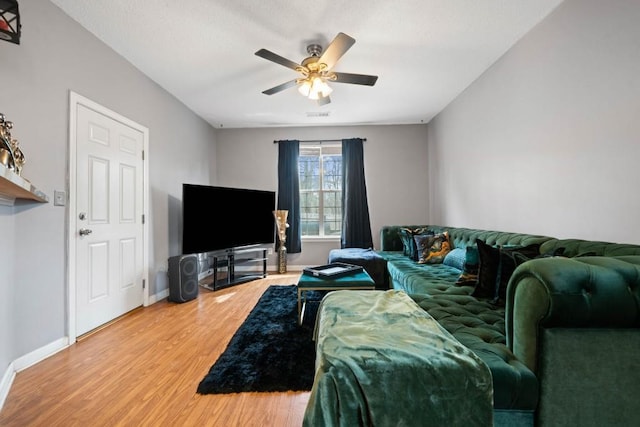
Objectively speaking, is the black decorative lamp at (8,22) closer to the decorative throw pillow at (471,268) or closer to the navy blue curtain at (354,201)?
the decorative throw pillow at (471,268)

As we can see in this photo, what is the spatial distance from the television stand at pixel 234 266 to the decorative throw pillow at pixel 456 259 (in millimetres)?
2691

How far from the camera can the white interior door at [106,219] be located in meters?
2.26

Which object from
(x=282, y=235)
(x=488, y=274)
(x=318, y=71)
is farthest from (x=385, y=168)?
(x=488, y=274)

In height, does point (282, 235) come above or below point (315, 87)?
below

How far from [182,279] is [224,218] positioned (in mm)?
1005

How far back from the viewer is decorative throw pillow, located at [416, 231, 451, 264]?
121 inches

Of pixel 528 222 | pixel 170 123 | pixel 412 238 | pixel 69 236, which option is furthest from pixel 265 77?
pixel 528 222

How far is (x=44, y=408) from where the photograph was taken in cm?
143

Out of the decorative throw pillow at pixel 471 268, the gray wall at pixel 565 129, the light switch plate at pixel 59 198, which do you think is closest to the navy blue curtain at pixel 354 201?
the gray wall at pixel 565 129

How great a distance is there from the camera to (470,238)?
288 cm

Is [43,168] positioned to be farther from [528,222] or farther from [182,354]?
[528,222]

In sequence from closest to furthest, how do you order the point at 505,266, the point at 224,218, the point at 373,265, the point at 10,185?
the point at 10,185
the point at 505,266
the point at 373,265
the point at 224,218

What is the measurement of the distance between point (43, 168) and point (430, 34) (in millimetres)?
3312

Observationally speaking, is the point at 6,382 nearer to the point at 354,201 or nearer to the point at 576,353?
the point at 576,353
